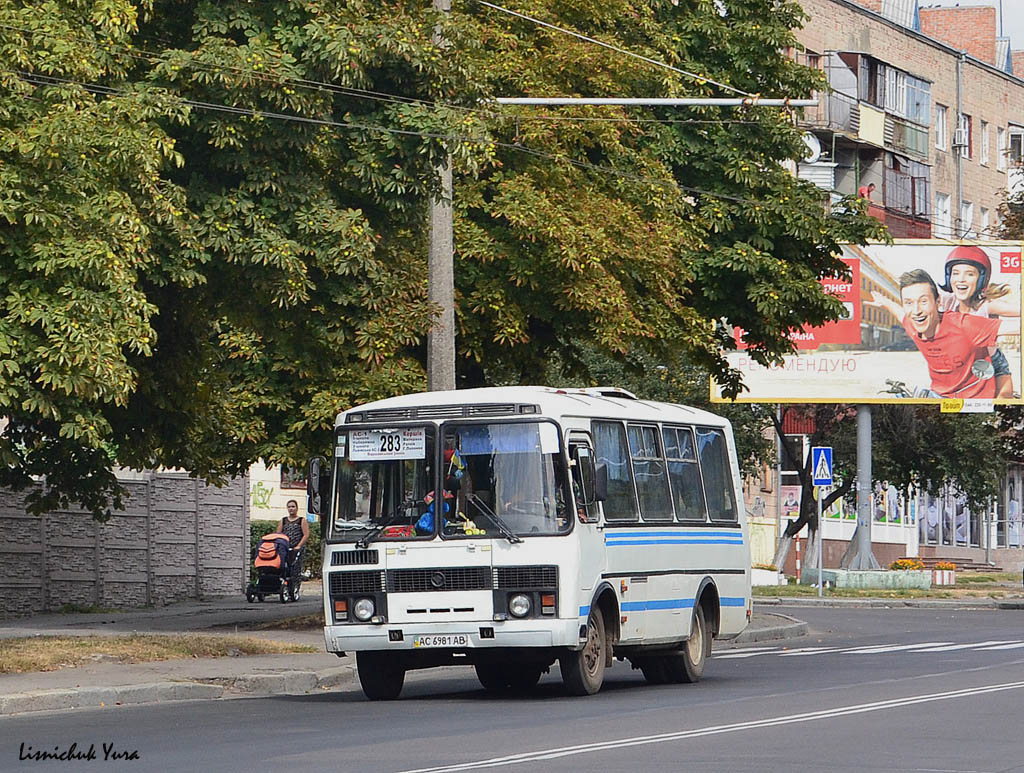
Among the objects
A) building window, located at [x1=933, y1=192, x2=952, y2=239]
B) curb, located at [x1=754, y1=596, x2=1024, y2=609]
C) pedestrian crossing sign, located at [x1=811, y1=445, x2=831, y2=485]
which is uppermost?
building window, located at [x1=933, y1=192, x2=952, y2=239]

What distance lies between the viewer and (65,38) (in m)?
18.2

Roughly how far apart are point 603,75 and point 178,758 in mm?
16662

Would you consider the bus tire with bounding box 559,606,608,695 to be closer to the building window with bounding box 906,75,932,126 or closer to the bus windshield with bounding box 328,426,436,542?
the bus windshield with bounding box 328,426,436,542

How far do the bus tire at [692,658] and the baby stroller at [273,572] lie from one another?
13767 millimetres

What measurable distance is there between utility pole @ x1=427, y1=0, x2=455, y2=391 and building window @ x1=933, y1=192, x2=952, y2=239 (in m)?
51.9

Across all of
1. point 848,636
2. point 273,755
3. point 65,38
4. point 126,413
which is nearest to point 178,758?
point 273,755

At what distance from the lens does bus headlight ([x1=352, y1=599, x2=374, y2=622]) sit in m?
17.7

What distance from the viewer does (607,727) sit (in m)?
14.6

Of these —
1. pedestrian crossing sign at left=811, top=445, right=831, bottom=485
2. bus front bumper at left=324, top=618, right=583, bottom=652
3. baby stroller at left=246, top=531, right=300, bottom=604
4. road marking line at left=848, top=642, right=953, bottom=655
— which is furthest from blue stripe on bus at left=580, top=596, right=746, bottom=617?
pedestrian crossing sign at left=811, top=445, right=831, bottom=485

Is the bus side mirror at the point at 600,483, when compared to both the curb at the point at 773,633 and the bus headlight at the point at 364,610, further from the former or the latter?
the curb at the point at 773,633

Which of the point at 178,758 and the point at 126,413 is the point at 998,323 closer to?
the point at 126,413

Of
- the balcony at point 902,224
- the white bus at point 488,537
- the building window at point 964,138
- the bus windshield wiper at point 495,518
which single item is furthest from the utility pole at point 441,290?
the building window at point 964,138

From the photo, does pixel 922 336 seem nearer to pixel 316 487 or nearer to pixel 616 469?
pixel 616 469

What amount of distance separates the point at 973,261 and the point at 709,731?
35220 millimetres
